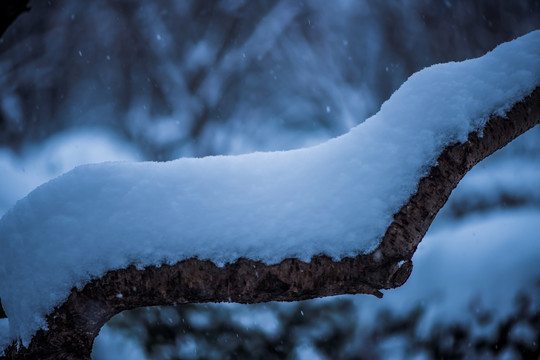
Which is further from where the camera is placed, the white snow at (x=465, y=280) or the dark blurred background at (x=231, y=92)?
the white snow at (x=465, y=280)

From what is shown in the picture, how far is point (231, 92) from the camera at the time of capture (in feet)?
13.0

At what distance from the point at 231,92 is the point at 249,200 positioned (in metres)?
2.78

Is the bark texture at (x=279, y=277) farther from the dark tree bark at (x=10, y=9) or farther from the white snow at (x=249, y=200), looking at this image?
the dark tree bark at (x=10, y=9)

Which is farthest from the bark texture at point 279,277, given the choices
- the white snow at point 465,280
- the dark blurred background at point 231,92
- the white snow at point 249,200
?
the white snow at point 465,280

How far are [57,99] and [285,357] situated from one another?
441 cm

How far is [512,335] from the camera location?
5.63 m

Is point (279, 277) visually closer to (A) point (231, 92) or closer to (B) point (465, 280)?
(A) point (231, 92)

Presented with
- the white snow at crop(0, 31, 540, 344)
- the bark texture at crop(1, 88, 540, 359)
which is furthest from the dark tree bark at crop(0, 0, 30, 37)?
the bark texture at crop(1, 88, 540, 359)

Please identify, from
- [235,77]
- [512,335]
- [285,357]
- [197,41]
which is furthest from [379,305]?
[197,41]

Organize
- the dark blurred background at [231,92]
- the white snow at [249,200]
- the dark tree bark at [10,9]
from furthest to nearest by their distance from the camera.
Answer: the dark blurred background at [231,92], the white snow at [249,200], the dark tree bark at [10,9]

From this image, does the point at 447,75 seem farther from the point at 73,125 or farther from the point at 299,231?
the point at 73,125

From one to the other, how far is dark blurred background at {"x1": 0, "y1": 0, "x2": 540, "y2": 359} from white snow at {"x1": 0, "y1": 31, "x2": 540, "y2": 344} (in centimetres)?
232

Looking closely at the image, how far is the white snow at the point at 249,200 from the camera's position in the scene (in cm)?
131

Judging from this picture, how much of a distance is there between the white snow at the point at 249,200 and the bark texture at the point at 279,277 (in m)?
0.04
